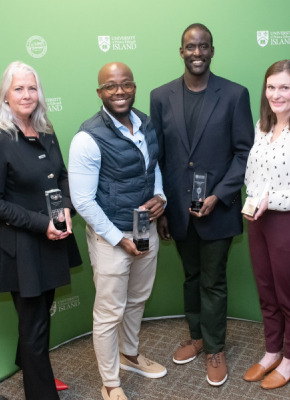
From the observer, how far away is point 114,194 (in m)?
2.58

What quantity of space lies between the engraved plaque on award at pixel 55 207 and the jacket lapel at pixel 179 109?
0.76m

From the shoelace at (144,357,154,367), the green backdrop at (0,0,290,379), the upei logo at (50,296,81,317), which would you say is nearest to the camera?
the green backdrop at (0,0,290,379)

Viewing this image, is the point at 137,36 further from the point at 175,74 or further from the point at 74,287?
the point at 74,287

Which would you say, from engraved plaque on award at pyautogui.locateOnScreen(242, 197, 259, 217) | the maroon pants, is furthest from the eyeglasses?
the maroon pants

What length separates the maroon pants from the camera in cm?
270

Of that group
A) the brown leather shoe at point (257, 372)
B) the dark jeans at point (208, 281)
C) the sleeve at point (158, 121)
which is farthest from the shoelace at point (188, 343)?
the sleeve at point (158, 121)

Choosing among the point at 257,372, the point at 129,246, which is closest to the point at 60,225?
the point at 129,246

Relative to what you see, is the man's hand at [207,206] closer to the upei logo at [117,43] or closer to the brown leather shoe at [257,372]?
the brown leather shoe at [257,372]

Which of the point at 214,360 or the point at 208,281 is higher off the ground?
the point at 208,281

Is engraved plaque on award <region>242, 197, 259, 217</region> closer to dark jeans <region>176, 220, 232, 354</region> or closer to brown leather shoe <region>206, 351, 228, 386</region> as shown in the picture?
dark jeans <region>176, 220, 232, 354</region>

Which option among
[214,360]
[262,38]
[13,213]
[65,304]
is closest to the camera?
[13,213]

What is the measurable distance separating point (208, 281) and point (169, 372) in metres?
0.63

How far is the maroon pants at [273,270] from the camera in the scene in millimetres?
2699

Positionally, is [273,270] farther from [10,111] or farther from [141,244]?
[10,111]
